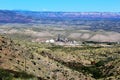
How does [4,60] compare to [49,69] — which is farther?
[49,69]

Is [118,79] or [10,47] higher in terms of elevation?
[10,47]

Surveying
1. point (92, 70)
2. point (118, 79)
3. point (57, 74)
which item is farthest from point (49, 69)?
point (92, 70)

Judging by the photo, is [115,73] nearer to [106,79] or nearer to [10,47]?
[106,79]

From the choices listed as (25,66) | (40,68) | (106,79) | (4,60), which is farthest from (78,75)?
(4,60)

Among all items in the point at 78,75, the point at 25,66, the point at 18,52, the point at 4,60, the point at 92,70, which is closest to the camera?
the point at 4,60

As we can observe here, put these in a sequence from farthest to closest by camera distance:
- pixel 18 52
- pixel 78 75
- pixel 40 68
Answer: pixel 78 75
pixel 18 52
pixel 40 68

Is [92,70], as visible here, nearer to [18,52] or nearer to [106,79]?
[106,79]

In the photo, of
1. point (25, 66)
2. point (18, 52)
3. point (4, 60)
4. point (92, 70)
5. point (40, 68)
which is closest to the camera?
point (4, 60)

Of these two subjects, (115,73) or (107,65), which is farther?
(107,65)

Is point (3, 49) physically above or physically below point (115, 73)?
above
